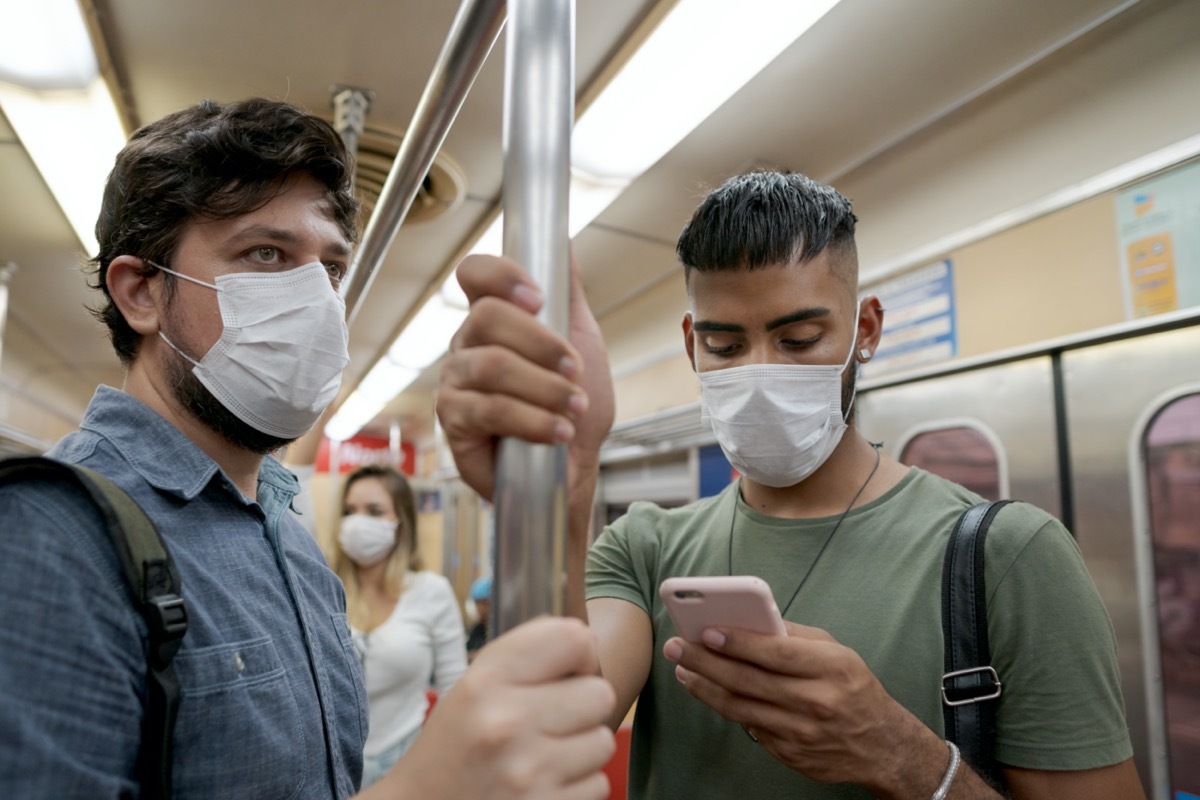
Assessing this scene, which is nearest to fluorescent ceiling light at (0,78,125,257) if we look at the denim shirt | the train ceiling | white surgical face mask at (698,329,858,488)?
the train ceiling

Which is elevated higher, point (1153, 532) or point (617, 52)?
point (617, 52)

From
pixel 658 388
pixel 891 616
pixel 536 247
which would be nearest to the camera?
pixel 536 247

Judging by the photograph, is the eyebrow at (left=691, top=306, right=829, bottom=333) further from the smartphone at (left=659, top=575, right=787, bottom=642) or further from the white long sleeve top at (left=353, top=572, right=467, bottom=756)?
the white long sleeve top at (left=353, top=572, right=467, bottom=756)

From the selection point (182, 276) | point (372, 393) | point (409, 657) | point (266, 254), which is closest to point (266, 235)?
point (266, 254)

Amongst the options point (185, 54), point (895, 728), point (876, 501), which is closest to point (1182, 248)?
point (876, 501)

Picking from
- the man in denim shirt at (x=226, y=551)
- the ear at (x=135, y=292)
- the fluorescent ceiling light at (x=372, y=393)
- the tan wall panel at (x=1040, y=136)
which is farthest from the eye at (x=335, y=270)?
the fluorescent ceiling light at (x=372, y=393)

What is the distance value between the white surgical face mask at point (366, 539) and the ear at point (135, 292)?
7.45ft

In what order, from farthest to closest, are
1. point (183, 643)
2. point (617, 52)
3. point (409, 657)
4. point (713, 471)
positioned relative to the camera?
point (713, 471)
point (409, 657)
point (617, 52)
point (183, 643)

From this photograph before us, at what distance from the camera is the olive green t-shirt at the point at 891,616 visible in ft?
3.50

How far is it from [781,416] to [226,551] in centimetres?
90

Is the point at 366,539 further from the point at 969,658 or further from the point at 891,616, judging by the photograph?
the point at 969,658

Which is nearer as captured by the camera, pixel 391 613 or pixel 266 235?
pixel 266 235

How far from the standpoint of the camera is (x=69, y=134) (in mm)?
2789

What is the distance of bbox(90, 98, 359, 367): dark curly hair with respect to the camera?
120cm
